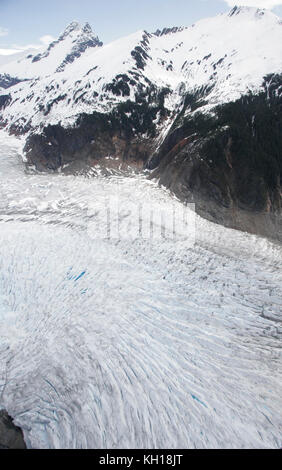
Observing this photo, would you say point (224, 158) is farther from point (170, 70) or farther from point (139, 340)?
point (170, 70)

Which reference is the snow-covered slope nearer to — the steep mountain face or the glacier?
the steep mountain face

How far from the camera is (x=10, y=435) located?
6051 millimetres

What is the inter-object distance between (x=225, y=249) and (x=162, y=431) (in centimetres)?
1015

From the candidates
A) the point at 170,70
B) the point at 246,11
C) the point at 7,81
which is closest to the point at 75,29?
the point at 7,81

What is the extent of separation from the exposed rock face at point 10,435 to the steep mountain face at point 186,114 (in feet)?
52.0

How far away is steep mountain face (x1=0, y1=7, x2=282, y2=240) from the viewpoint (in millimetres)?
19344

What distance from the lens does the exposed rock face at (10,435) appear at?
5.88 meters

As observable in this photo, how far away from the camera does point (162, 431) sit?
614 centimetres

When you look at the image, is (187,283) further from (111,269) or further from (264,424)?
(264,424)

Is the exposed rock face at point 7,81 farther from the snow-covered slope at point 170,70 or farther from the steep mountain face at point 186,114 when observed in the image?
the snow-covered slope at point 170,70

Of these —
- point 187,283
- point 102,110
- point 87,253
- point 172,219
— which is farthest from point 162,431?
point 102,110

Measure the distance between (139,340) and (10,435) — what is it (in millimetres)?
4227

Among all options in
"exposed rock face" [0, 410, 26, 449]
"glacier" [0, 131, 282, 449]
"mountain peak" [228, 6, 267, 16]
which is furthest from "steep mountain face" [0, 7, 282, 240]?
"exposed rock face" [0, 410, 26, 449]

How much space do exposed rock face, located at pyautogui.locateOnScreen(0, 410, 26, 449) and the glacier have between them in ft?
0.54
